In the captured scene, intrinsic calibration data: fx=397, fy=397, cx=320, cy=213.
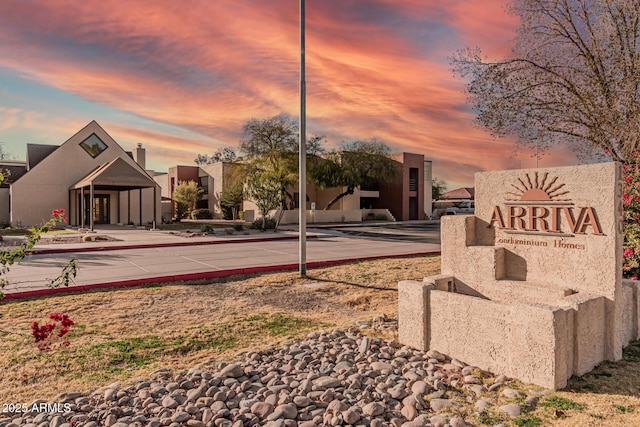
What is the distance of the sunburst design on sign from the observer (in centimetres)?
626

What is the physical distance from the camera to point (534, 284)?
6.41m

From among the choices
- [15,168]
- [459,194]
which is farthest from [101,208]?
[459,194]

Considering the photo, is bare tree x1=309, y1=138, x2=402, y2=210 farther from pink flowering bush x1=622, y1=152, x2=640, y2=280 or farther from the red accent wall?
pink flowering bush x1=622, y1=152, x2=640, y2=280

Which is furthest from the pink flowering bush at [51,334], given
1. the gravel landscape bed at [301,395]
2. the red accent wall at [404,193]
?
the red accent wall at [404,193]

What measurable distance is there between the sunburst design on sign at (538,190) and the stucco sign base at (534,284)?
0.05ft

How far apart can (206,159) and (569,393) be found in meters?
90.0

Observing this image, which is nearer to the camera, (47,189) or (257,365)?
(257,365)

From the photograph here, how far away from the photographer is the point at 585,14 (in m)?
11.8

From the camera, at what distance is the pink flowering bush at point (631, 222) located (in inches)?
317

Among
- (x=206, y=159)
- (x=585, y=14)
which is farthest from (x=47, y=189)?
(x=206, y=159)

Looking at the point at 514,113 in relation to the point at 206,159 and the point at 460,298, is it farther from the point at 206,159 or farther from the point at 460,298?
the point at 206,159

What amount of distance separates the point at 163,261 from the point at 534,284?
38.6 feet

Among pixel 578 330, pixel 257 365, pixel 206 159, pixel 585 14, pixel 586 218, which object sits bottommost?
pixel 257 365

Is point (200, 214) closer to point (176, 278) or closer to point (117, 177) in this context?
point (117, 177)
